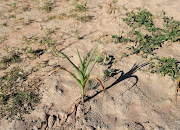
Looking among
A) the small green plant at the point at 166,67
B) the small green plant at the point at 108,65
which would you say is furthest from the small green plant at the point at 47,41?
the small green plant at the point at 166,67

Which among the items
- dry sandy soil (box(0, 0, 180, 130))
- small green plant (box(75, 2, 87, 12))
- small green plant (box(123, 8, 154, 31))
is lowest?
dry sandy soil (box(0, 0, 180, 130))

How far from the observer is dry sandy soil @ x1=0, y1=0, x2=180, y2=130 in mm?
1929

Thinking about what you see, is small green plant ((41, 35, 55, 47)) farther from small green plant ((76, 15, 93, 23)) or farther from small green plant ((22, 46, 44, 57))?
small green plant ((76, 15, 93, 23))

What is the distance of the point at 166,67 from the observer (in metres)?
2.47

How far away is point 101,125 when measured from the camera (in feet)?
6.15

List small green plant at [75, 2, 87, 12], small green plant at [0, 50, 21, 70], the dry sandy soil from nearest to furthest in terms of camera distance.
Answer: the dry sandy soil → small green plant at [0, 50, 21, 70] → small green plant at [75, 2, 87, 12]

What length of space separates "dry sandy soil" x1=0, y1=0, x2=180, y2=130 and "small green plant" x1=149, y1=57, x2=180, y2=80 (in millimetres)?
88

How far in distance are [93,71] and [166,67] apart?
3.66 feet

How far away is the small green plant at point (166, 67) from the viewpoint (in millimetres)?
2416

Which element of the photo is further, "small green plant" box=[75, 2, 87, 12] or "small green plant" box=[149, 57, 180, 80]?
"small green plant" box=[75, 2, 87, 12]

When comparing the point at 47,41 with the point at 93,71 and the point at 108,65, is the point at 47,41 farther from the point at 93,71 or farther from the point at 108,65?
the point at 108,65

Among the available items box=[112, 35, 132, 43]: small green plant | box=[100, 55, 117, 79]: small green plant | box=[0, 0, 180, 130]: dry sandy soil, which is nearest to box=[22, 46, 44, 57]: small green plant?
box=[0, 0, 180, 130]: dry sandy soil

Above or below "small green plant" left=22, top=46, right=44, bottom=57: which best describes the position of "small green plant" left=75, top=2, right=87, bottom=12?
above

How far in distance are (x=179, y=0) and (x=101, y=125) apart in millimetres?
4042
